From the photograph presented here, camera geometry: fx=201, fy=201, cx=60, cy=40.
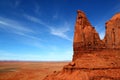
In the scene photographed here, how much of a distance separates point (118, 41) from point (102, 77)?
10482 mm

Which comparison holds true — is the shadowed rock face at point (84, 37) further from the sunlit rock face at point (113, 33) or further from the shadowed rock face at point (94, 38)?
the sunlit rock face at point (113, 33)

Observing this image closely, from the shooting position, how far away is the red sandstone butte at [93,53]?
147 ft

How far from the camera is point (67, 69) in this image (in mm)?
48969

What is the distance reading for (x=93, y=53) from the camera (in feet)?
161

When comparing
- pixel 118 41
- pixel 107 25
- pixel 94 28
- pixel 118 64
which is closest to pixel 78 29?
pixel 94 28

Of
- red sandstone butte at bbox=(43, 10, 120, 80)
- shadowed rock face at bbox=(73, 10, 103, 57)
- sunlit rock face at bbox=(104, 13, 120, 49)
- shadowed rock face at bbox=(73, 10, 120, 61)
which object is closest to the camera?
red sandstone butte at bbox=(43, 10, 120, 80)

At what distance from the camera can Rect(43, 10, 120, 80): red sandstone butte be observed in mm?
44747

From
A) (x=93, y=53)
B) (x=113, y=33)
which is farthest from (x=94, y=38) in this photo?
(x=113, y=33)

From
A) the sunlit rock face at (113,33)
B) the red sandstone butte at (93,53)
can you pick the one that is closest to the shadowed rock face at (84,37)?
the red sandstone butte at (93,53)

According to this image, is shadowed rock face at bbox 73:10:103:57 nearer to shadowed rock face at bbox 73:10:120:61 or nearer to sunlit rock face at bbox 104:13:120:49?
shadowed rock face at bbox 73:10:120:61

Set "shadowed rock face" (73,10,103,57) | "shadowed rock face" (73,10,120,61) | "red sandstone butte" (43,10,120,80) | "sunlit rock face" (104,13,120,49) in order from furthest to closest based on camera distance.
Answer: "shadowed rock face" (73,10,103,57)
"shadowed rock face" (73,10,120,61)
"sunlit rock face" (104,13,120,49)
"red sandstone butte" (43,10,120,80)

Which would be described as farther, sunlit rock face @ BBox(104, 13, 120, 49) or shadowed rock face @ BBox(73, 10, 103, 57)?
shadowed rock face @ BBox(73, 10, 103, 57)

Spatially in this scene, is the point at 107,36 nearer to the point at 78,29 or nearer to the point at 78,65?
the point at 78,29

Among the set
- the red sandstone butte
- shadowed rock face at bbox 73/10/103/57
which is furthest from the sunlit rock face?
shadowed rock face at bbox 73/10/103/57
